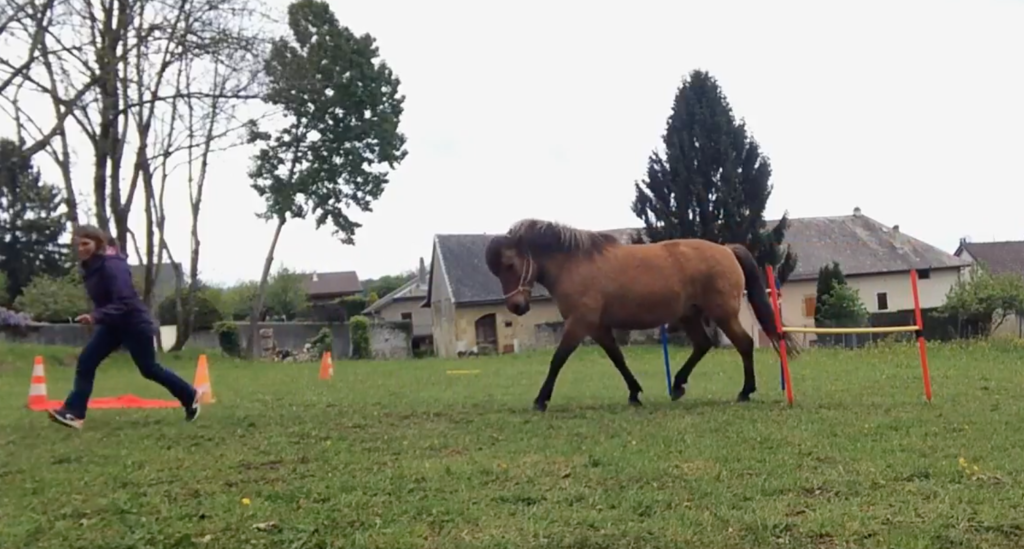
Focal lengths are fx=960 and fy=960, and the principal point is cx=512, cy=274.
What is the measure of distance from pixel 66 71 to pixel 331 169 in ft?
73.1

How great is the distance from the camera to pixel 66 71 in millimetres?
12109

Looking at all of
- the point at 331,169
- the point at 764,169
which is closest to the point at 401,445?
the point at 331,169

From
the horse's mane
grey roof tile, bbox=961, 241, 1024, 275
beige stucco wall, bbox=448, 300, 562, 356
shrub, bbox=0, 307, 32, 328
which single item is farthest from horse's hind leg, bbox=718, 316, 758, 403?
grey roof tile, bbox=961, 241, 1024, 275

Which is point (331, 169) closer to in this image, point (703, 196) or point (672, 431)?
point (703, 196)

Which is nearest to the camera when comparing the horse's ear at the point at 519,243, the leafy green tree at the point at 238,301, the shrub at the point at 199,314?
the horse's ear at the point at 519,243

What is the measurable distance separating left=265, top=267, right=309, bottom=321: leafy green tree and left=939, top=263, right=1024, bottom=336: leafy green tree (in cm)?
5205

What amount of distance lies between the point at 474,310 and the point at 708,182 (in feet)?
56.7

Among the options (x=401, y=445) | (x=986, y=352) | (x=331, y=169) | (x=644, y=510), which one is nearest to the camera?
(x=644, y=510)

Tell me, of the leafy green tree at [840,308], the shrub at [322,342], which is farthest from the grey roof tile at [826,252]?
the leafy green tree at [840,308]

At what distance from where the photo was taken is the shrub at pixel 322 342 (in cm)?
4306

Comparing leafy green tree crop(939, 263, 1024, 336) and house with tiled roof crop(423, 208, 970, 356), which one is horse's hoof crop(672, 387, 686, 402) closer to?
leafy green tree crop(939, 263, 1024, 336)

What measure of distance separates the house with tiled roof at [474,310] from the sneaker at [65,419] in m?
38.8

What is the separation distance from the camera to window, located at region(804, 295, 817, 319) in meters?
47.0

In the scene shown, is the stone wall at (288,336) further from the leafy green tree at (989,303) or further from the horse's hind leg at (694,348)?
the horse's hind leg at (694,348)
